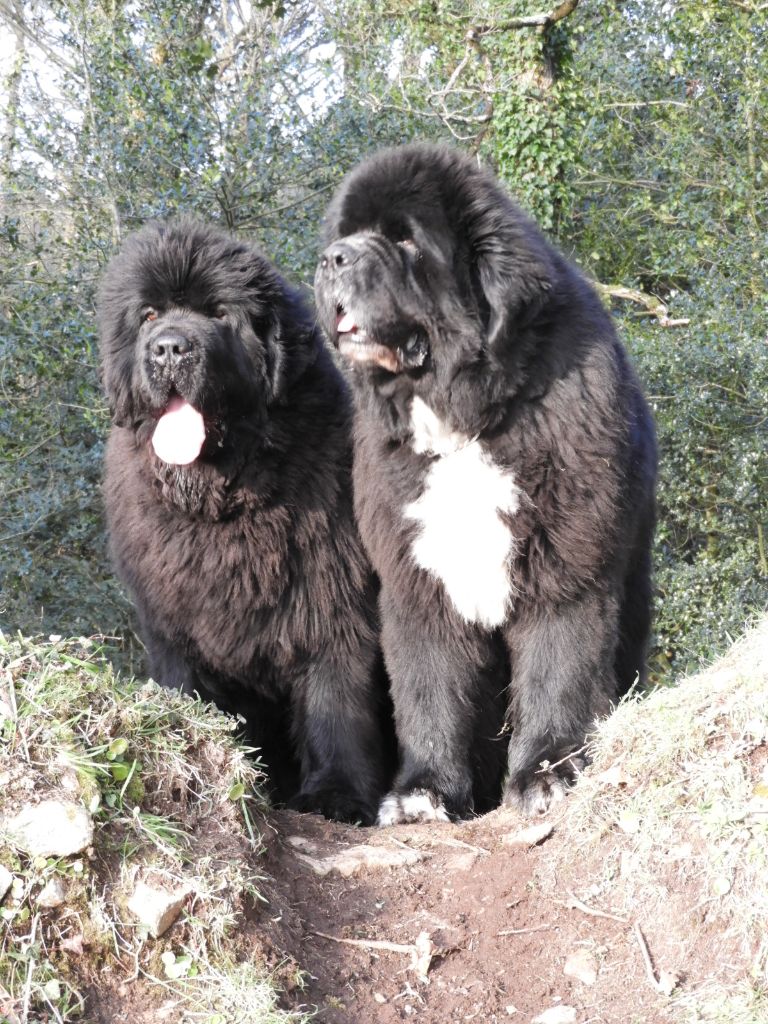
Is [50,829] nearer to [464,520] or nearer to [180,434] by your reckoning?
[464,520]

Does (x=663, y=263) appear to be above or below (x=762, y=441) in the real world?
above

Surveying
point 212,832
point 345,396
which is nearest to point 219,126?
point 345,396

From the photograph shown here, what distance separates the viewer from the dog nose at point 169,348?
3963 millimetres

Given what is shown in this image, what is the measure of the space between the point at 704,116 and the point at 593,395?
6.06 metres

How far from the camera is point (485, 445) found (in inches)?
146

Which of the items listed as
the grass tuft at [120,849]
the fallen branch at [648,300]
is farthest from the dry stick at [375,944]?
the fallen branch at [648,300]

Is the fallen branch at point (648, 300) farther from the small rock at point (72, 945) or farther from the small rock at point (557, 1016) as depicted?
the small rock at point (72, 945)

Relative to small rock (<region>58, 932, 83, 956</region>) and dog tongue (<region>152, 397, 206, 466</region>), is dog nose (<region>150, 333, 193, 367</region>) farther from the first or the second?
small rock (<region>58, 932, 83, 956</region>)

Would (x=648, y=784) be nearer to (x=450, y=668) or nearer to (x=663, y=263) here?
(x=450, y=668)

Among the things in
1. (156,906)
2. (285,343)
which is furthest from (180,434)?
(156,906)

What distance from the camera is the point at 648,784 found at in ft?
10.2

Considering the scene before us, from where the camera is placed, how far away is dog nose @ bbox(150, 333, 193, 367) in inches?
156

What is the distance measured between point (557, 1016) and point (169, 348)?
2.39m

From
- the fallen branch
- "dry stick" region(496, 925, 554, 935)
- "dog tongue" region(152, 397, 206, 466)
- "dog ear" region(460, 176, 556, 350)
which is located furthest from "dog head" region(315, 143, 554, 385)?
the fallen branch
